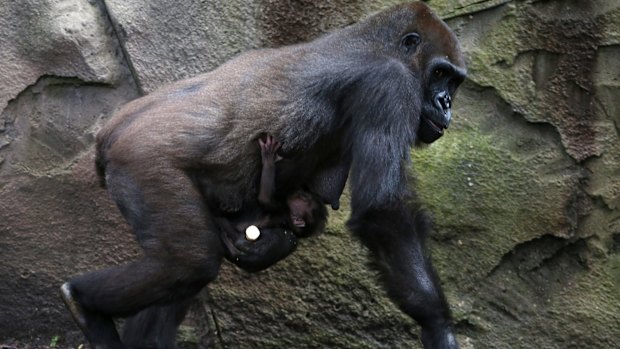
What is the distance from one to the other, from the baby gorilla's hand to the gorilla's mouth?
0.69 metres

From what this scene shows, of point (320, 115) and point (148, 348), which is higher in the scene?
point (320, 115)

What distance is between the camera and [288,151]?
587cm

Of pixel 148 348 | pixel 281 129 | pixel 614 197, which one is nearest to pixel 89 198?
pixel 148 348

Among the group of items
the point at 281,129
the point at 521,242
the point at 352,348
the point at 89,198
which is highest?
the point at 281,129

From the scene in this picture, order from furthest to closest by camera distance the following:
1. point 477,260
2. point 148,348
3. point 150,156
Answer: point 477,260, point 148,348, point 150,156

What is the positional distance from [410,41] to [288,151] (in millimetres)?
797

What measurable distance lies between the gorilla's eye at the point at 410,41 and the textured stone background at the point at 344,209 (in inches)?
29.1

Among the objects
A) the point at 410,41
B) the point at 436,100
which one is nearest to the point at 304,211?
the point at 436,100

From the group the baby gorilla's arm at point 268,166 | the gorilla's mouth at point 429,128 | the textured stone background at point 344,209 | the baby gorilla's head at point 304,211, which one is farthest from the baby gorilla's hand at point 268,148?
the textured stone background at point 344,209

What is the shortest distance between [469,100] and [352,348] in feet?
5.05

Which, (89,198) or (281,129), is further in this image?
(89,198)

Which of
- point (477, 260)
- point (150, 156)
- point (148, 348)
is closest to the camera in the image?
point (150, 156)

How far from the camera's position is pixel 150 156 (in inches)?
224

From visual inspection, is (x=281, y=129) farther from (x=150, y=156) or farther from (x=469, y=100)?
(x=469, y=100)
